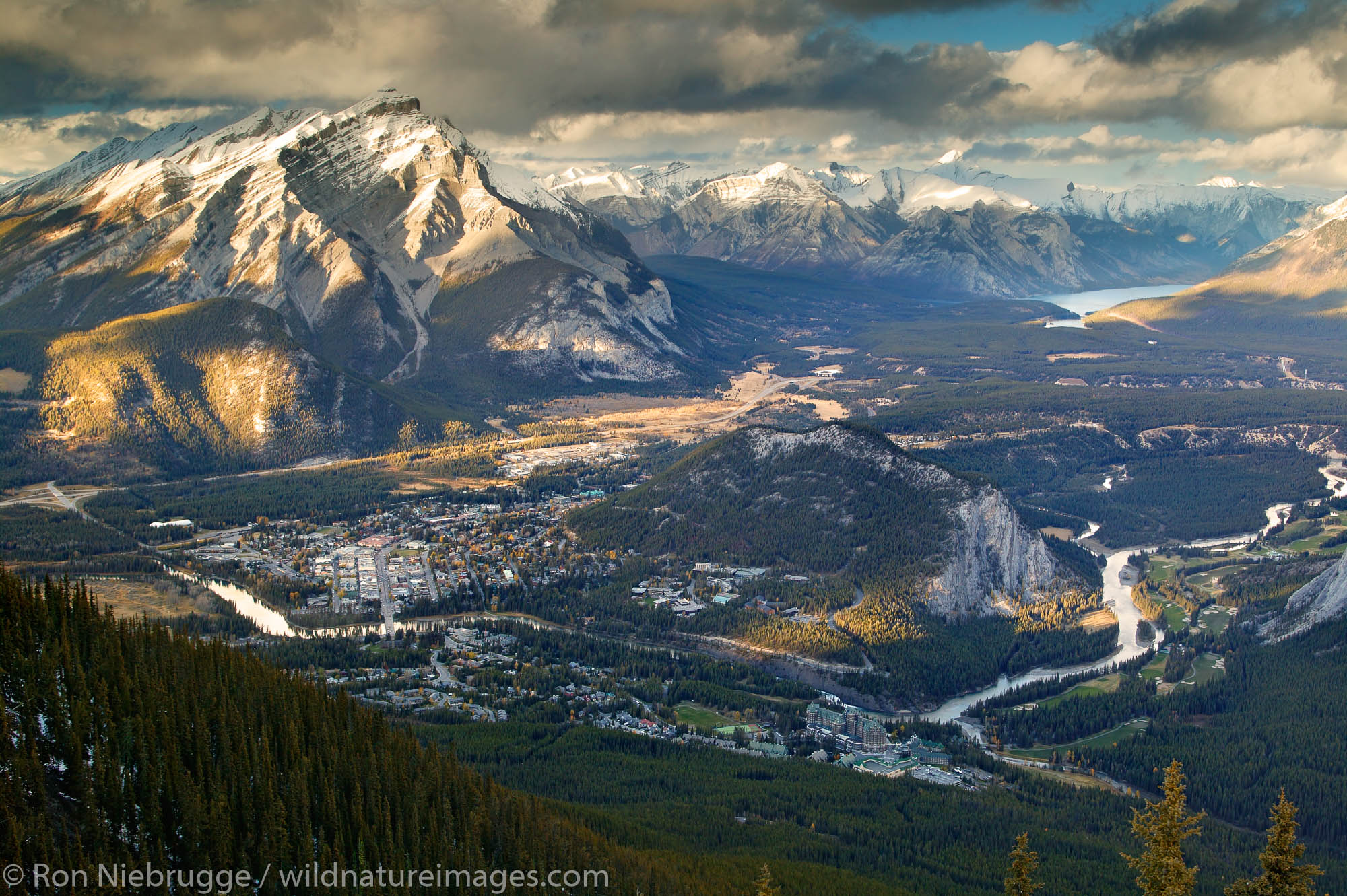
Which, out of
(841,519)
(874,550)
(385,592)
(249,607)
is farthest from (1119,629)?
(249,607)

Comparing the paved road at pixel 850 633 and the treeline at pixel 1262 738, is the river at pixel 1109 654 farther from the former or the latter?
the treeline at pixel 1262 738

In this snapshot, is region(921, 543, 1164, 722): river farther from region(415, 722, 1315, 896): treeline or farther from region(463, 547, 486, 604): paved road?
region(463, 547, 486, 604): paved road

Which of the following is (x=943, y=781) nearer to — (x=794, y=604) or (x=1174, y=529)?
(x=794, y=604)

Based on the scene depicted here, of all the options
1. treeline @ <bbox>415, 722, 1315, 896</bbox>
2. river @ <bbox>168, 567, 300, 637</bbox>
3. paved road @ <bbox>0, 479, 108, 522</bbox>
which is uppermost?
paved road @ <bbox>0, 479, 108, 522</bbox>

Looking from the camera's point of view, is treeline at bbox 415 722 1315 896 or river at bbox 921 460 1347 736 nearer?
treeline at bbox 415 722 1315 896

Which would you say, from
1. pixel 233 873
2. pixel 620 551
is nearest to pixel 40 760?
pixel 233 873

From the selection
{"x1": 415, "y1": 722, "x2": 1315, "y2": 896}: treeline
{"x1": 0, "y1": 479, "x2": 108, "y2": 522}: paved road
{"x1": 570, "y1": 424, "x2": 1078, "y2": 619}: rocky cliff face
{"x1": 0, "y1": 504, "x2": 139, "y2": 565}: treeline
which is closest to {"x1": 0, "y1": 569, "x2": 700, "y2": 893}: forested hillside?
→ {"x1": 415, "y1": 722, "x2": 1315, "y2": 896}: treeline

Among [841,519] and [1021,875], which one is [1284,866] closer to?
[1021,875]
